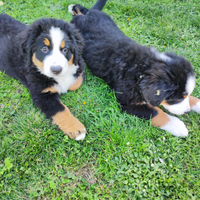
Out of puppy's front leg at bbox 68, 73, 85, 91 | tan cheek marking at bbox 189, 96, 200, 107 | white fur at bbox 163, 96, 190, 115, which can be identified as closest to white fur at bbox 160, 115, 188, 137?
white fur at bbox 163, 96, 190, 115

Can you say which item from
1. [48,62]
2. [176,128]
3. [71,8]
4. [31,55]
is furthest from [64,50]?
[71,8]

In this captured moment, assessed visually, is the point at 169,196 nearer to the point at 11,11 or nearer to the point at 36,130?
the point at 36,130

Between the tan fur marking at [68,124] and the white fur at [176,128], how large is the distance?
3.78ft

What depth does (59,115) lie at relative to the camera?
6.90 ft

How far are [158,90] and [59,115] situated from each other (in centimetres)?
125

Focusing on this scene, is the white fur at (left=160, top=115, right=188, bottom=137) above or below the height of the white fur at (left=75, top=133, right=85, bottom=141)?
above

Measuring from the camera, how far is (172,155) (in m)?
2.06

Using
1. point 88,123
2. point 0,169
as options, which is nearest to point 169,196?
point 88,123

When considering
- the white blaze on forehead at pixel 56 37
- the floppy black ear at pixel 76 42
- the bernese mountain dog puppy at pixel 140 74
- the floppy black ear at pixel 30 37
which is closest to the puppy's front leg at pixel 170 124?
the bernese mountain dog puppy at pixel 140 74

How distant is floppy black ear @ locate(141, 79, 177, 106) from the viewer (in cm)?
183

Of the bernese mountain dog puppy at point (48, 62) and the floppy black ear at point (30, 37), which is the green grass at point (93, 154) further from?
the floppy black ear at point (30, 37)

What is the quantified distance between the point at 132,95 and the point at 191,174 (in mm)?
1176

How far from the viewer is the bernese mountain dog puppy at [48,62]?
1918 millimetres

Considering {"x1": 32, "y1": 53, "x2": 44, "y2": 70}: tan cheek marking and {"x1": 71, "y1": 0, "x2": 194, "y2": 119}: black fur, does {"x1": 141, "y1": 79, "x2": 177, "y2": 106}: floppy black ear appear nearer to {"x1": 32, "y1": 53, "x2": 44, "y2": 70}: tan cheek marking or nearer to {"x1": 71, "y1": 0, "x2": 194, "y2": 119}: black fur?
{"x1": 71, "y1": 0, "x2": 194, "y2": 119}: black fur
